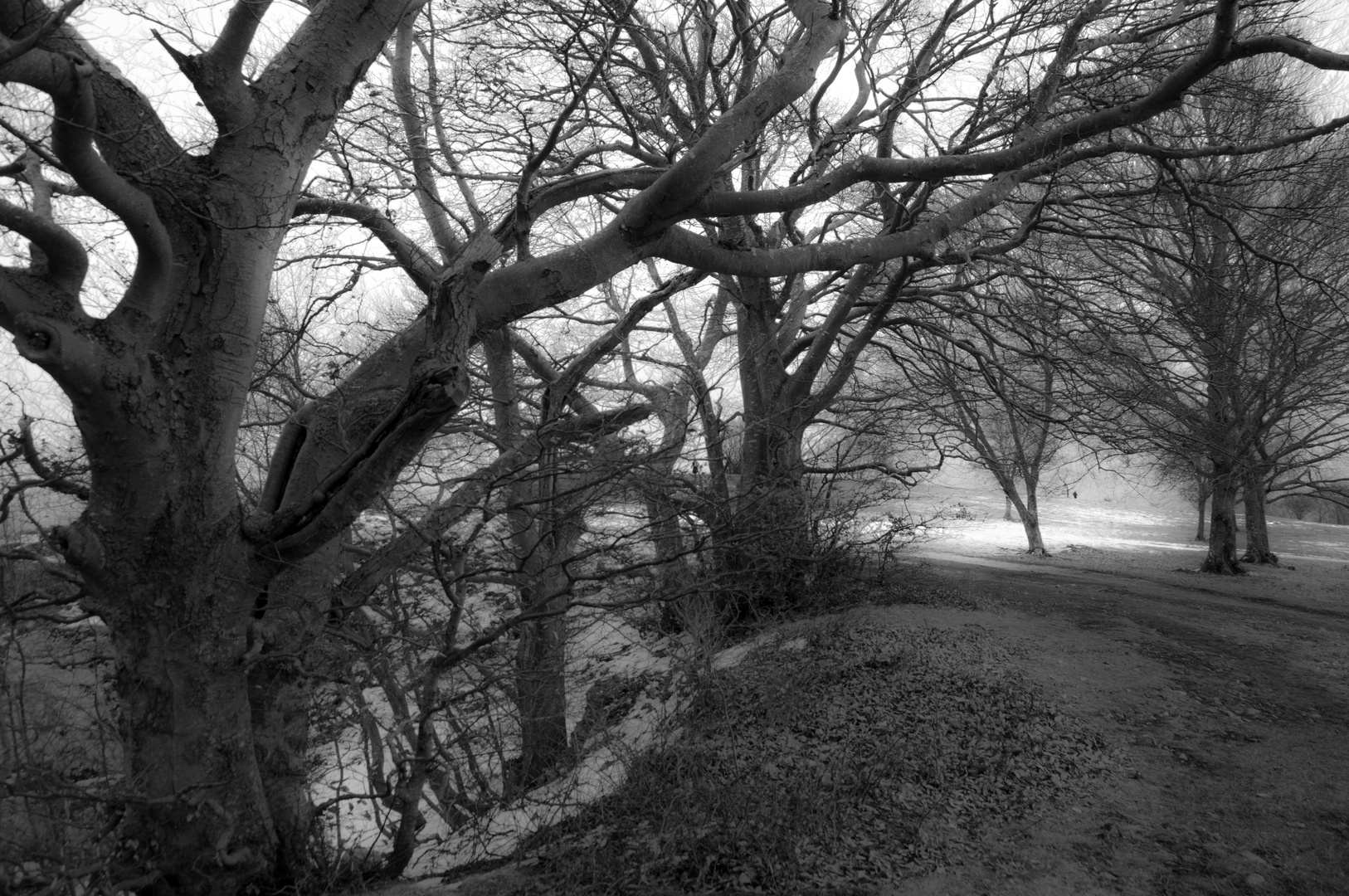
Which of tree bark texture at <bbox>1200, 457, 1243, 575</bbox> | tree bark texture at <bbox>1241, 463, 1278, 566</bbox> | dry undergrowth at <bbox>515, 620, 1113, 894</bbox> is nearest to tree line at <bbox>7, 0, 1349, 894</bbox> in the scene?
dry undergrowth at <bbox>515, 620, 1113, 894</bbox>

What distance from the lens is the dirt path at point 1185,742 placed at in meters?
3.75

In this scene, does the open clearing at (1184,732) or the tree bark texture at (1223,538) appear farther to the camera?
the tree bark texture at (1223,538)

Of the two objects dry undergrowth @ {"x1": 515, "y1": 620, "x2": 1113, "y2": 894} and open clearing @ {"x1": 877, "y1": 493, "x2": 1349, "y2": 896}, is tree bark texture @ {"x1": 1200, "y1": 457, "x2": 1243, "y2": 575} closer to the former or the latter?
open clearing @ {"x1": 877, "y1": 493, "x2": 1349, "y2": 896}

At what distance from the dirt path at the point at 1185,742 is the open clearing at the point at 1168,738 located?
13 millimetres

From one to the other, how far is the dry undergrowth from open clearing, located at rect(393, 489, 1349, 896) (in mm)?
119

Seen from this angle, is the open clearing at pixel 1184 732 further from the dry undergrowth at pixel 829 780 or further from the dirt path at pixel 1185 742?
the dry undergrowth at pixel 829 780

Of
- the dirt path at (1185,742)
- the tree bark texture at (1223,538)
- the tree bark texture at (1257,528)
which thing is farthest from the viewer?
the tree bark texture at (1257,528)

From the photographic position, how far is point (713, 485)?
6484 millimetres

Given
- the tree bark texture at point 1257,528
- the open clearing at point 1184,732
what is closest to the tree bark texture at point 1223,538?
the tree bark texture at point 1257,528

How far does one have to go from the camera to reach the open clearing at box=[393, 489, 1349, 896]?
3752 millimetres

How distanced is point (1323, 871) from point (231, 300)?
240 inches

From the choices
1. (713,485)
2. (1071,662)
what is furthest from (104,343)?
(1071,662)

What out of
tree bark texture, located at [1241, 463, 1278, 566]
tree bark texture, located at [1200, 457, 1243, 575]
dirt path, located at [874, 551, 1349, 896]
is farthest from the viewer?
tree bark texture, located at [1241, 463, 1278, 566]

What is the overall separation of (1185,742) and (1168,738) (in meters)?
0.10
